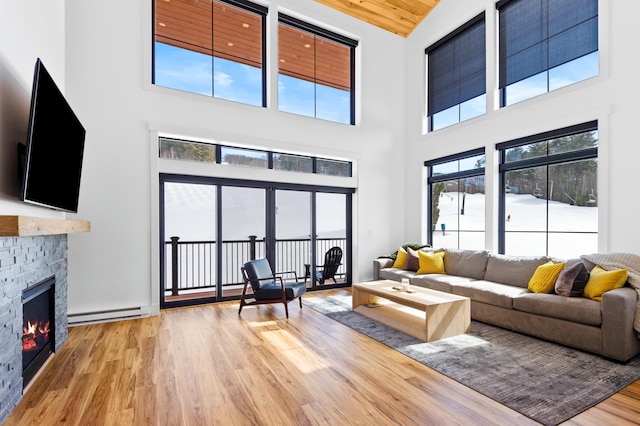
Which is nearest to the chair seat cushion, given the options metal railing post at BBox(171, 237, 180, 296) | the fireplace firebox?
metal railing post at BBox(171, 237, 180, 296)

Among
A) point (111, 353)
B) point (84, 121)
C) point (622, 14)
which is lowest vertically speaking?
point (111, 353)

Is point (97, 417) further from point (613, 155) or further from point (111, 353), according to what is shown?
point (613, 155)

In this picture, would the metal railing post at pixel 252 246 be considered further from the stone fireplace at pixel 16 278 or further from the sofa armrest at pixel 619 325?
the sofa armrest at pixel 619 325

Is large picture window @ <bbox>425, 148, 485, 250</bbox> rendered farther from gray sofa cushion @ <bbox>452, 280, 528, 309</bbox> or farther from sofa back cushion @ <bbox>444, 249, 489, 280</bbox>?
gray sofa cushion @ <bbox>452, 280, 528, 309</bbox>

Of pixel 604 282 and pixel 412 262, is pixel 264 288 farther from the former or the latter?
pixel 604 282

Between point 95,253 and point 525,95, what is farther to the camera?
point 525,95

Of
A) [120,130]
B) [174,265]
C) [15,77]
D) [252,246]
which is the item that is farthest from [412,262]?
[15,77]

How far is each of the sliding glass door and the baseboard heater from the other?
1.26ft

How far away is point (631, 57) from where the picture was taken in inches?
149

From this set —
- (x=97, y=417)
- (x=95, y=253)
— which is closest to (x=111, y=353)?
(x=97, y=417)

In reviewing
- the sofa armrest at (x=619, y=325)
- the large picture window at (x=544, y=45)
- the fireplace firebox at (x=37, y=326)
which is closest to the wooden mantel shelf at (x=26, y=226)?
the fireplace firebox at (x=37, y=326)

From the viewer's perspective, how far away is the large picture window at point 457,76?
570cm

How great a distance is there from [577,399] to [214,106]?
17.9 feet

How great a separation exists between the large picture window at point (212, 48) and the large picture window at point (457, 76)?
3521 mm
